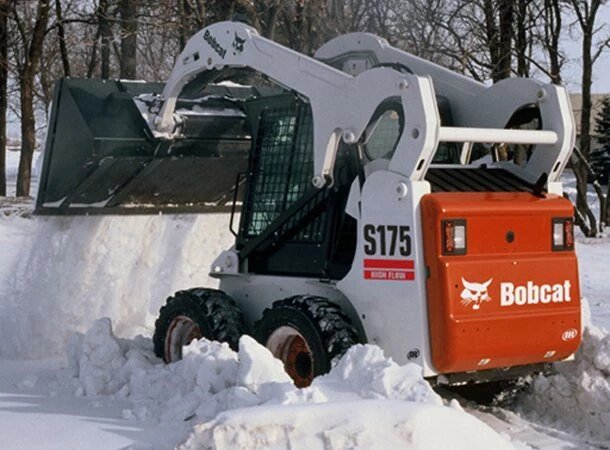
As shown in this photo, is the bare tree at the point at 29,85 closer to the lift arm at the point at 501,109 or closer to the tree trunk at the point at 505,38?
Answer: the tree trunk at the point at 505,38

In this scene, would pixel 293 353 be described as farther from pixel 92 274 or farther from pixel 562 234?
pixel 92 274

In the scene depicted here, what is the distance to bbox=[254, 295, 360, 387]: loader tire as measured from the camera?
6402 mm

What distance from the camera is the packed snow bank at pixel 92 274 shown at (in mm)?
8781

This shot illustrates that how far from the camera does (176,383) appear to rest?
6.57 meters

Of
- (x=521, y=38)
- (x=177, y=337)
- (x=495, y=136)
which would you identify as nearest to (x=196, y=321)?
(x=177, y=337)

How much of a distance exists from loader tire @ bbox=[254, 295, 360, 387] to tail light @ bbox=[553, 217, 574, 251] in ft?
4.55

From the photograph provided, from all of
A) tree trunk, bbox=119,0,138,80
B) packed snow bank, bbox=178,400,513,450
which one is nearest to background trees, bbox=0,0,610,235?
tree trunk, bbox=119,0,138,80

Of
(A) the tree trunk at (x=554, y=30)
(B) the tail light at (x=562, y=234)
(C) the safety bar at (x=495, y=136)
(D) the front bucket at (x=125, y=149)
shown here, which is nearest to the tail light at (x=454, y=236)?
(C) the safety bar at (x=495, y=136)

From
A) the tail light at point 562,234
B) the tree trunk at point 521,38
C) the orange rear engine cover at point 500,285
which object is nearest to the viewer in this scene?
the orange rear engine cover at point 500,285

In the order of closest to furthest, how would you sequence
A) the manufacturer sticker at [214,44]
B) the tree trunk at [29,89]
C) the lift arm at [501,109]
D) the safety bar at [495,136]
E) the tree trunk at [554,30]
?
the safety bar at [495,136]
the lift arm at [501,109]
the manufacturer sticker at [214,44]
the tree trunk at [554,30]
the tree trunk at [29,89]

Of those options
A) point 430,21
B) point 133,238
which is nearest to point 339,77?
point 133,238

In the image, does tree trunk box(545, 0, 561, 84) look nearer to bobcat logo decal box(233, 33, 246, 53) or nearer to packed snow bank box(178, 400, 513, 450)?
bobcat logo decal box(233, 33, 246, 53)

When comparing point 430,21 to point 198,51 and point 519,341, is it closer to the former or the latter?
point 198,51

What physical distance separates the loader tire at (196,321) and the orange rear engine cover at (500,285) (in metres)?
1.70
